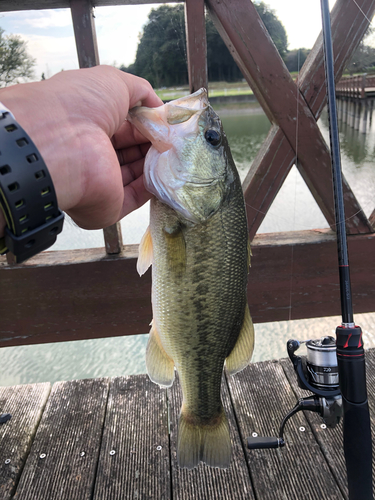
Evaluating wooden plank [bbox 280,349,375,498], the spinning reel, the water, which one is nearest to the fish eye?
the spinning reel

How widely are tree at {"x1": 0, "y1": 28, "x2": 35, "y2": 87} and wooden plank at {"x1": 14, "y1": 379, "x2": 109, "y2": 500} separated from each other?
5.31 ft

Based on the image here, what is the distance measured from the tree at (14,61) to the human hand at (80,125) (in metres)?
1.01

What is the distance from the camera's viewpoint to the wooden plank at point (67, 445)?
1.53 m

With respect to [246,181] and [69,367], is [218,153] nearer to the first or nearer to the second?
[246,181]

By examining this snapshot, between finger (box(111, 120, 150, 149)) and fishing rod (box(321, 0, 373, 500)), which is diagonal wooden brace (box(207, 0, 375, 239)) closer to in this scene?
finger (box(111, 120, 150, 149))

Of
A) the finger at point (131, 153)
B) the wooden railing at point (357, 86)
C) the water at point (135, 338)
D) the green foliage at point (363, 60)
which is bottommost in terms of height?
the water at point (135, 338)

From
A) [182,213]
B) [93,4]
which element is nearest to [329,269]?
[182,213]

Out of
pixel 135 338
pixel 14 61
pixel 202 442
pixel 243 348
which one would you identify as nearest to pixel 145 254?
pixel 243 348

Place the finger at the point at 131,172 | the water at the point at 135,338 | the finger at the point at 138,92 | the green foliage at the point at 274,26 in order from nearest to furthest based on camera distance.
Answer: the finger at the point at 138,92 < the finger at the point at 131,172 < the green foliage at the point at 274,26 < the water at the point at 135,338

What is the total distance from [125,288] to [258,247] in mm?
772

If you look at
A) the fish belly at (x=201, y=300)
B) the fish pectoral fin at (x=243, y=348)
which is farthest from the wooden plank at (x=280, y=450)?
the fish pectoral fin at (x=243, y=348)

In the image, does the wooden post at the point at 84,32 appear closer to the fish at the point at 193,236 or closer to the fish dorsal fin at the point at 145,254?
the fish at the point at 193,236

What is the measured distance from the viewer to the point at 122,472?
1.59 meters

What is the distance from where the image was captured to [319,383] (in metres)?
1.53
